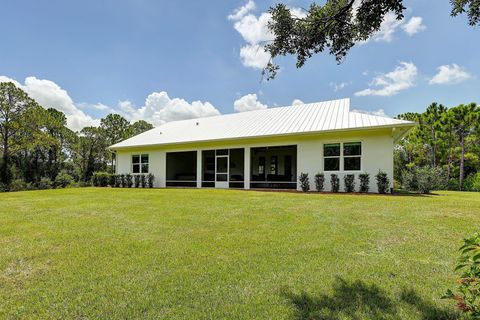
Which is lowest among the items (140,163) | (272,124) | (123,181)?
(123,181)

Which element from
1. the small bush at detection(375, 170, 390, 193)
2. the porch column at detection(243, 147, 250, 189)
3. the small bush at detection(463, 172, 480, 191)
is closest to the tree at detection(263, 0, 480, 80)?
the small bush at detection(375, 170, 390, 193)

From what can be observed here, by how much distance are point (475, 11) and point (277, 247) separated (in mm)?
4118

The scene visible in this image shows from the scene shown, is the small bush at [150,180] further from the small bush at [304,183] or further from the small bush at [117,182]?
the small bush at [304,183]

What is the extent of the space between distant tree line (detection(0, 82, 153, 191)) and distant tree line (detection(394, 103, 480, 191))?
33.7 m

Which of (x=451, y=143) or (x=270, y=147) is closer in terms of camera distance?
(x=270, y=147)

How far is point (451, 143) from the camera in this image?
22969 mm

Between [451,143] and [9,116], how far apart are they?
41.4 metres

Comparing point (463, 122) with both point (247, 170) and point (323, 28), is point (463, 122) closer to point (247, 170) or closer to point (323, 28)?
point (247, 170)

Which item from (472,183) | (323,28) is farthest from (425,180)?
(323,28)

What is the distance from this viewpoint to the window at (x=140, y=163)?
21.0m

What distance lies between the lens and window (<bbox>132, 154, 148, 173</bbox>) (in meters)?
21.0

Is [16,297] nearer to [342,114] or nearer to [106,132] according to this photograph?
[342,114]

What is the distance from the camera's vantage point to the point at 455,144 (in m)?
23.2

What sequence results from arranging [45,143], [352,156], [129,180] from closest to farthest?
[352,156] → [129,180] → [45,143]
